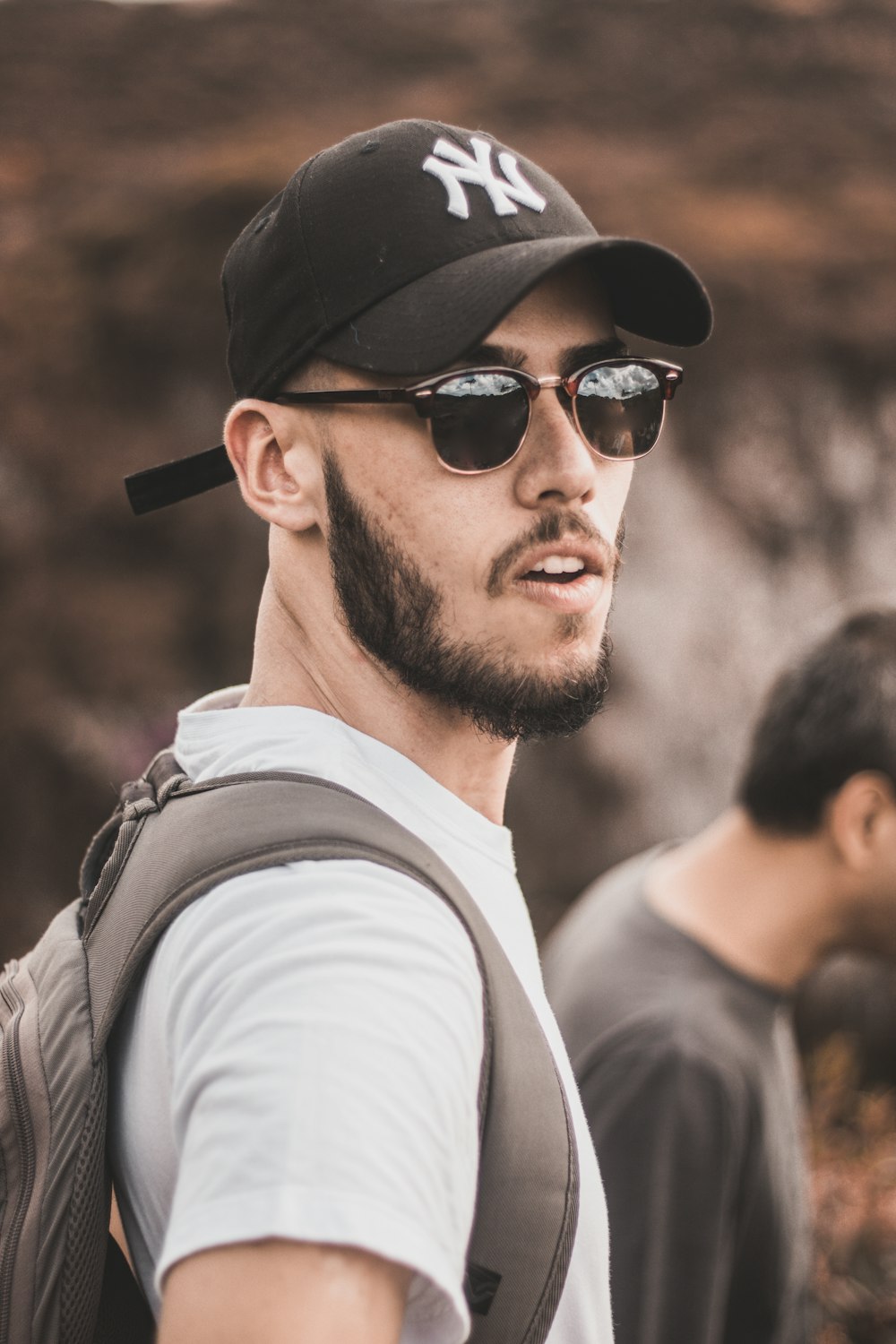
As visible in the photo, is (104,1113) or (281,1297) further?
(104,1113)

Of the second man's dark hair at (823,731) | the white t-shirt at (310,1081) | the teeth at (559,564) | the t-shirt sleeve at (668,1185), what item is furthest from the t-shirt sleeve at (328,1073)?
the second man's dark hair at (823,731)

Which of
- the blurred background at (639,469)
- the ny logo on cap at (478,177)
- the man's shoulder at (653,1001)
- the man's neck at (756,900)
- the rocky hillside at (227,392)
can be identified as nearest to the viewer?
the ny logo on cap at (478,177)

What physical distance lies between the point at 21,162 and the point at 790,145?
512 centimetres

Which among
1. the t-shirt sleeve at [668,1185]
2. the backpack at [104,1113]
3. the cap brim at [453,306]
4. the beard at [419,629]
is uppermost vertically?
the cap brim at [453,306]

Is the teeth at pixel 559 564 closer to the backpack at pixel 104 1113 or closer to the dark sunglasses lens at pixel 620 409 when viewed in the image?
the dark sunglasses lens at pixel 620 409

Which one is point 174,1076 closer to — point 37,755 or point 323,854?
point 323,854

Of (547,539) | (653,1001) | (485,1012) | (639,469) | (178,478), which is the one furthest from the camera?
(639,469)

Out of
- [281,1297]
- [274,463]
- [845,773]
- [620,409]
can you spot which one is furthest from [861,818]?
[281,1297]

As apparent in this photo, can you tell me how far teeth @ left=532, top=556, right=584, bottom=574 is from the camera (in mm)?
1564

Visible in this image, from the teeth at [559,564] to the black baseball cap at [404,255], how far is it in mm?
292

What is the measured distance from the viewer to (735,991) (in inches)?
98.5

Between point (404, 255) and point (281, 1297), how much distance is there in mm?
1178

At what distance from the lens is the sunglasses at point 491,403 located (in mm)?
1482

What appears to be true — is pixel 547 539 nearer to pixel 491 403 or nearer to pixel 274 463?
pixel 491 403
